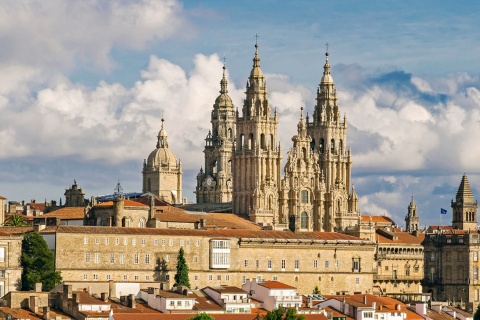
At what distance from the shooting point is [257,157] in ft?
587

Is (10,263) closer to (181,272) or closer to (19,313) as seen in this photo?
(181,272)

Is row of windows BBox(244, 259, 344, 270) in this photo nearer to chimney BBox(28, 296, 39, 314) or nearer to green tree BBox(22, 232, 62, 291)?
green tree BBox(22, 232, 62, 291)

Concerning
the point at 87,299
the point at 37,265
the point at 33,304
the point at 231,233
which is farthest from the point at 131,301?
the point at 231,233

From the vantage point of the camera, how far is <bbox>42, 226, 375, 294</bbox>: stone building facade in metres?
141

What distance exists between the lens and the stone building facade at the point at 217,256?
463ft

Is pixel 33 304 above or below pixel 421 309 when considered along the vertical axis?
above

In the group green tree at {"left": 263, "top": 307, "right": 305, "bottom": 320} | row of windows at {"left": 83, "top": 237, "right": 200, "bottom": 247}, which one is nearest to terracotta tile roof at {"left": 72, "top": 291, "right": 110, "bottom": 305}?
green tree at {"left": 263, "top": 307, "right": 305, "bottom": 320}

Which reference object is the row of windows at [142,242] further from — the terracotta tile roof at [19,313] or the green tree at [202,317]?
the green tree at [202,317]

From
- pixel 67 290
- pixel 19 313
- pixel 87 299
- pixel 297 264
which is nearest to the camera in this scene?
pixel 19 313

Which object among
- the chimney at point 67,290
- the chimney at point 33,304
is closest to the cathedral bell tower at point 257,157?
the chimney at point 67,290

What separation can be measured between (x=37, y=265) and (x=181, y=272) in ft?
42.7

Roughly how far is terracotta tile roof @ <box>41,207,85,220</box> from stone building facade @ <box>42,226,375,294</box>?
16.9 metres

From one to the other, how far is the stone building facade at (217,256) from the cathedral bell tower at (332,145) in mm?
19415

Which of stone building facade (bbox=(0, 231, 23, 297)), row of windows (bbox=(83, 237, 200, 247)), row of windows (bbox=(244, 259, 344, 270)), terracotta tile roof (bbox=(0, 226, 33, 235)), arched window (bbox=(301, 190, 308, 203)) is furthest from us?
arched window (bbox=(301, 190, 308, 203))
